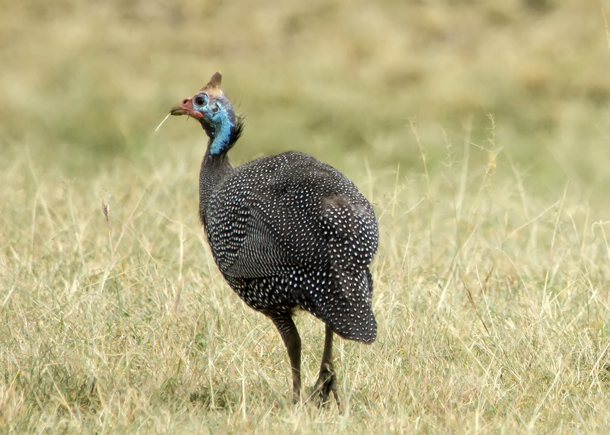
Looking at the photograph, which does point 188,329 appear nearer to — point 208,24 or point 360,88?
point 360,88

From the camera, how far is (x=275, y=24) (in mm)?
12531

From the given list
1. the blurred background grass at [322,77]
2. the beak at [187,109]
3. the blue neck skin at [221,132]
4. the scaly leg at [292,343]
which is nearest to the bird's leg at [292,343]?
the scaly leg at [292,343]

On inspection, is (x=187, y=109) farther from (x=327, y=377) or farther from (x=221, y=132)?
(x=327, y=377)

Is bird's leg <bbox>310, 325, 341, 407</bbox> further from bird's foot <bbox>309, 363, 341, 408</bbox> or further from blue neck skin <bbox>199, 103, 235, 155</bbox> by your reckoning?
blue neck skin <bbox>199, 103, 235, 155</bbox>

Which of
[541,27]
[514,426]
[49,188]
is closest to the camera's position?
[514,426]

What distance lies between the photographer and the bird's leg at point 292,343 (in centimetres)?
335

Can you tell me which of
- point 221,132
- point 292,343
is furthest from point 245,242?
point 221,132

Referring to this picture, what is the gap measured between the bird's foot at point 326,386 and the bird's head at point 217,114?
1.12 metres

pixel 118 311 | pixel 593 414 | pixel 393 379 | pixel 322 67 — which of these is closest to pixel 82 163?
pixel 322 67

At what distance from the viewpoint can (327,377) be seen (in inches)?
131

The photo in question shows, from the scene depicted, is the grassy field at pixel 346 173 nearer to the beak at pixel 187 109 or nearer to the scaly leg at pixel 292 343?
the scaly leg at pixel 292 343

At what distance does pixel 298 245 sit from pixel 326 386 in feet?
Answer: 1.86

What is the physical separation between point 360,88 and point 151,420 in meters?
8.37

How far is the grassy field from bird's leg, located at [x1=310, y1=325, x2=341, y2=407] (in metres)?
0.08
